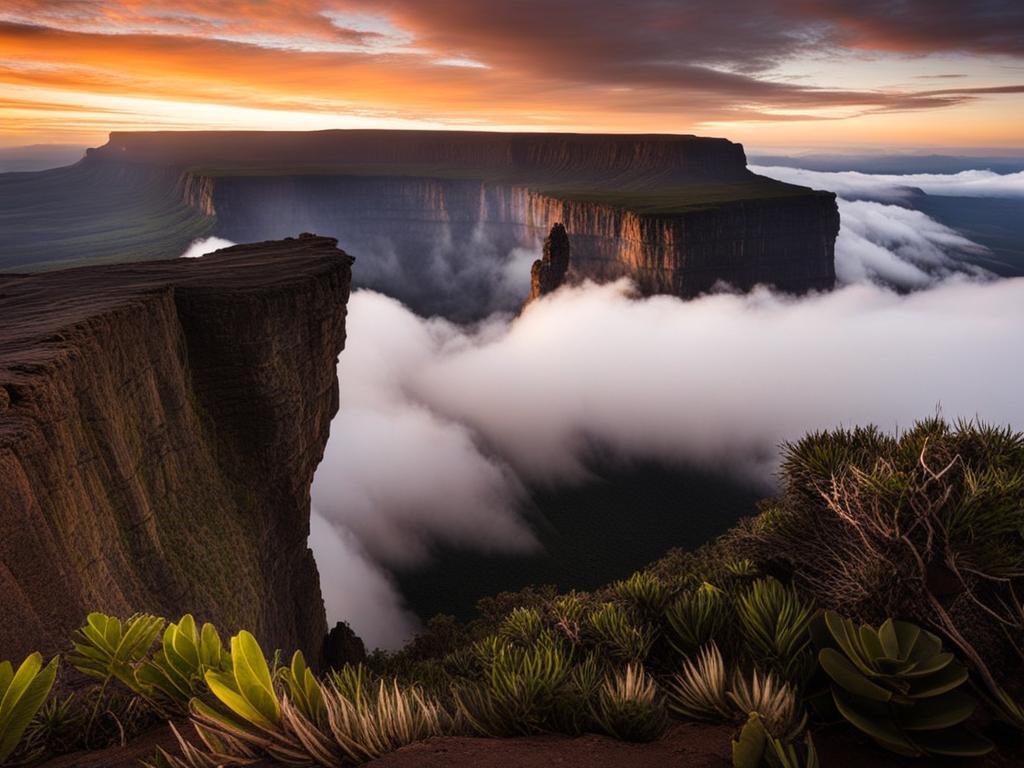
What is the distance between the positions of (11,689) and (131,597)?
11783mm

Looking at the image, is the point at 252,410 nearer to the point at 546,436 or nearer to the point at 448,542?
the point at 448,542

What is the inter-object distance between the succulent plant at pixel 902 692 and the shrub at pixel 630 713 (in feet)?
4.74

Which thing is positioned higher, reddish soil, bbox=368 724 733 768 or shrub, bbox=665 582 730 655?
reddish soil, bbox=368 724 733 768

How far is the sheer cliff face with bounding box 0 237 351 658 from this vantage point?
1198 cm

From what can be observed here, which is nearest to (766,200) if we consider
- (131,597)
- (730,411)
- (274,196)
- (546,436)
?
(730,411)

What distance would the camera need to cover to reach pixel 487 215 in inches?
6585

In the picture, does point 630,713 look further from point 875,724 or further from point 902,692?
point 902,692

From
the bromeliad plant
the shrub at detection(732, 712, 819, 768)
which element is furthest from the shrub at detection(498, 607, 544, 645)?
the bromeliad plant

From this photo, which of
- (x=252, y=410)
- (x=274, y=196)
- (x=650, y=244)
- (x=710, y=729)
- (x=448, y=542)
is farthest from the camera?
(x=274, y=196)

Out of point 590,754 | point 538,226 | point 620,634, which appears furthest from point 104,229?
point 590,754

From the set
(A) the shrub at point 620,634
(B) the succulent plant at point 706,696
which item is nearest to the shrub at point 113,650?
(B) the succulent plant at point 706,696

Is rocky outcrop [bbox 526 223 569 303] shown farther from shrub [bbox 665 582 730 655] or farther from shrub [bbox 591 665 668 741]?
shrub [bbox 591 665 668 741]

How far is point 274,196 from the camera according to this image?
497ft

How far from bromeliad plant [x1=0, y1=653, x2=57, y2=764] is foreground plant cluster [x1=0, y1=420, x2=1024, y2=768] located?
0.01 m
